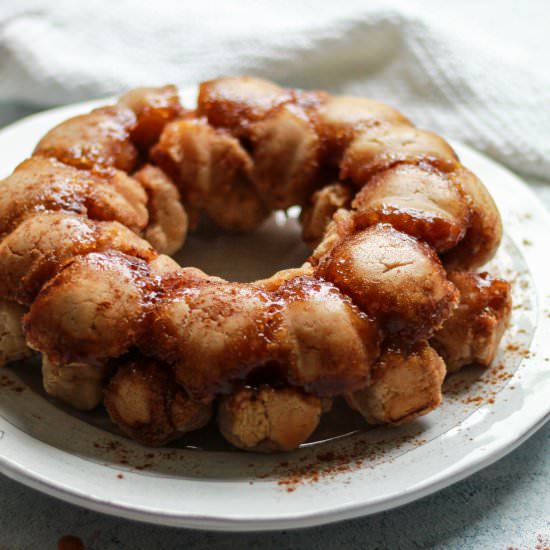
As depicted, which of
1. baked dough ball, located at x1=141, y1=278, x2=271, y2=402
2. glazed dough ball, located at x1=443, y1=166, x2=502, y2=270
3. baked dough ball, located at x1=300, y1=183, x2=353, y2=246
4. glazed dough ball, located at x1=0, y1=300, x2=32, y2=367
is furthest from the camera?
baked dough ball, located at x1=300, y1=183, x2=353, y2=246

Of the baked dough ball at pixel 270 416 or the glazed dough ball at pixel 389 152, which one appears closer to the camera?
the baked dough ball at pixel 270 416

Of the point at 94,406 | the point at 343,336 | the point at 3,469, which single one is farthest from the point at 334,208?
the point at 3,469

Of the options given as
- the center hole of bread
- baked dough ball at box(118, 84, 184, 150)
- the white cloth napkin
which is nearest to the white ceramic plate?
the center hole of bread

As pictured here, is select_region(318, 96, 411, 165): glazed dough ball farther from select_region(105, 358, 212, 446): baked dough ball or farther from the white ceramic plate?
select_region(105, 358, 212, 446): baked dough ball

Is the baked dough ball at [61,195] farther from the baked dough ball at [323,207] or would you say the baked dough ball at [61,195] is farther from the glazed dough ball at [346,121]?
the glazed dough ball at [346,121]

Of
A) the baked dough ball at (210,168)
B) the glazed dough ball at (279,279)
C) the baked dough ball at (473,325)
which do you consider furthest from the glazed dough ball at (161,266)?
the baked dough ball at (473,325)

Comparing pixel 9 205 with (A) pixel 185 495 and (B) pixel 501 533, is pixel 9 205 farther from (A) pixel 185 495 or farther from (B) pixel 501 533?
(B) pixel 501 533

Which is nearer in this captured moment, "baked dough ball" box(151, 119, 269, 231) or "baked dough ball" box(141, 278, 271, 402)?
"baked dough ball" box(141, 278, 271, 402)
